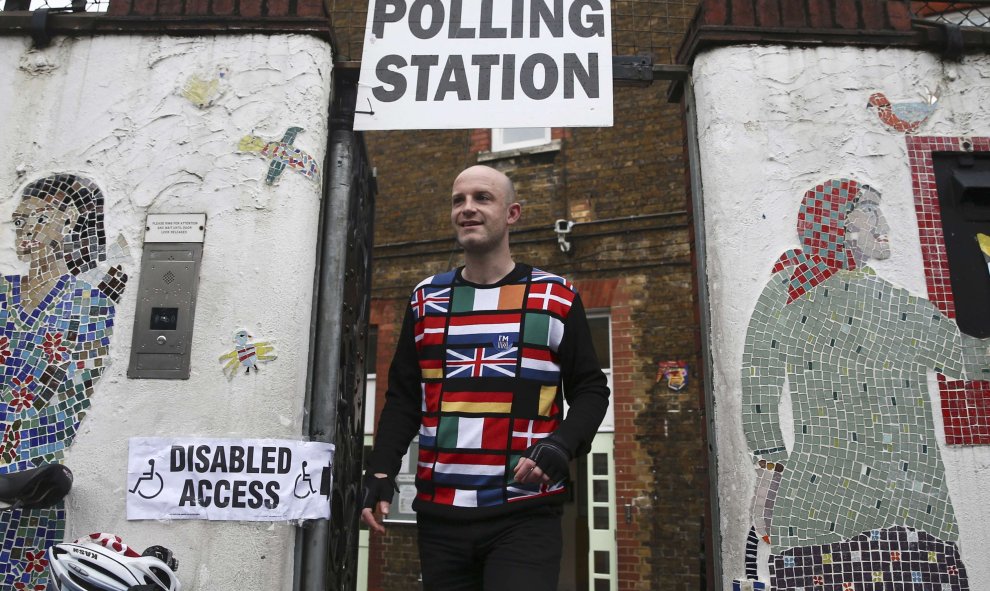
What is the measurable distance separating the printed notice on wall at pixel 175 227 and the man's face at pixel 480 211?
149 centimetres

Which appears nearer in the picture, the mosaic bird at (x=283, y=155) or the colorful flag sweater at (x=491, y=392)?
the colorful flag sweater at (x=491, y=392)

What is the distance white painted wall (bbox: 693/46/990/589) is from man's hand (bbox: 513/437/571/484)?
49.4 inches

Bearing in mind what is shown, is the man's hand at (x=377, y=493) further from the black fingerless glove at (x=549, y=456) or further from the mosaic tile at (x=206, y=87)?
the mosaic tile at (x=206, y=87)

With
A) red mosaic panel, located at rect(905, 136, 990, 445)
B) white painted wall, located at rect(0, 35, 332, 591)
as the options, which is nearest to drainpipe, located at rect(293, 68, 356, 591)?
white painted wall, located at rect(0, 35, 332, 591)

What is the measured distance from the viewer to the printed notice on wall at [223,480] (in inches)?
133

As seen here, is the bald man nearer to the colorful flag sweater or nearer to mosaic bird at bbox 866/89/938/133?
the colorful flag sweater

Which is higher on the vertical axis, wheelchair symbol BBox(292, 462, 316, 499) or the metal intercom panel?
the metal intercom panel

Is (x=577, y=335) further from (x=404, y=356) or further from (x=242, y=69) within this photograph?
(x=242, y=69)

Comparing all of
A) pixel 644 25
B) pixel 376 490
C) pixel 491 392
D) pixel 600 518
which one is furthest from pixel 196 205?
pixel 600 518

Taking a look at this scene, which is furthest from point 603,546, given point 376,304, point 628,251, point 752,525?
point 752,525

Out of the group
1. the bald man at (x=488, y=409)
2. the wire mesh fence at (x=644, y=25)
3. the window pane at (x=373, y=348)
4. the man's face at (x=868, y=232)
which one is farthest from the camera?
the window pane at (x=373, y=348)

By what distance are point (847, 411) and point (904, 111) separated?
1.60 meters

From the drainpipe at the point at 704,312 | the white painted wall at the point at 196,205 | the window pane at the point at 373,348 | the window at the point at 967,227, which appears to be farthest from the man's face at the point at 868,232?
the window pane at the point at 373,348

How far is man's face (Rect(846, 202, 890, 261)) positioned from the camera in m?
3.64
